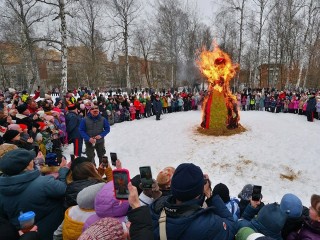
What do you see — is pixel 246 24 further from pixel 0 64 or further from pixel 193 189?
pixel 0 64

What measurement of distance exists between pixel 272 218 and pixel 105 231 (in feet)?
5.76

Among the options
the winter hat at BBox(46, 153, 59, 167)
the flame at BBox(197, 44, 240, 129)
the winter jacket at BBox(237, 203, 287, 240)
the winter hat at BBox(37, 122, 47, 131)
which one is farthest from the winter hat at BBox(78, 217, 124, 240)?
the flame at BBox(197, 44, 240, 129)

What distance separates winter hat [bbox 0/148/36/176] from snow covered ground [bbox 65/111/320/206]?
634cm

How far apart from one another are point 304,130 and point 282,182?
5326 mm

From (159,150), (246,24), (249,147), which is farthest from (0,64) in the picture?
(249,147)

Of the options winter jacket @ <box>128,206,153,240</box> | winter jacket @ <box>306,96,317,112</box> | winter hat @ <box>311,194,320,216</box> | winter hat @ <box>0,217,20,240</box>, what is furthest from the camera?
winter jacket @ <box>306,96,317,112</box>

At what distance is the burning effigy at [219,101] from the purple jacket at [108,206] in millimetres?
10069

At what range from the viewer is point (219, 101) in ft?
41.0

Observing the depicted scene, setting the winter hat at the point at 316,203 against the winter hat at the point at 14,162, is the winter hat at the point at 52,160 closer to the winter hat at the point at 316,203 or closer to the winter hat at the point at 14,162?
the winter hat at the point at 14,162

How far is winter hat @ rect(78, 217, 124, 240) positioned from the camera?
6.60ft

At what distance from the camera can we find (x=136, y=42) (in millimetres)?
42062

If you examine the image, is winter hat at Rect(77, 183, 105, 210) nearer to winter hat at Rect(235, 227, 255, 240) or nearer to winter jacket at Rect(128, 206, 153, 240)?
winter jacket at Rect(128, 206, 153, 240)

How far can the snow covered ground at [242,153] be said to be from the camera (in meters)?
8.77

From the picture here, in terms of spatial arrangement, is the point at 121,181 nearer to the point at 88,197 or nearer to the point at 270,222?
the point at 88,197
